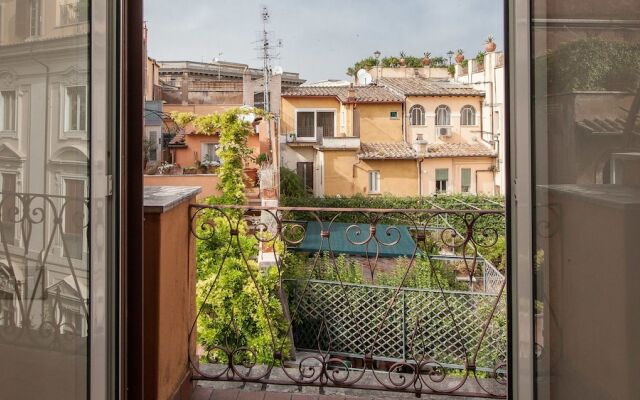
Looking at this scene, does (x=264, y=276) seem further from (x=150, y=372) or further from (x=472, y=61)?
(x=472, y=61)

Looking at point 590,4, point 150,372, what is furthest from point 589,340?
point 150,372

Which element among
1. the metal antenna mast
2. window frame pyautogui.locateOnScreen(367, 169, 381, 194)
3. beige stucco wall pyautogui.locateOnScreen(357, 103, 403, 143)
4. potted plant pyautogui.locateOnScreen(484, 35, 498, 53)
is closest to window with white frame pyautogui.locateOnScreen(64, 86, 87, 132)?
the metal antenna mast

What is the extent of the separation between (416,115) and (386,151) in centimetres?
195

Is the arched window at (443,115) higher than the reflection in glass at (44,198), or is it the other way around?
the arched window at (443,115)

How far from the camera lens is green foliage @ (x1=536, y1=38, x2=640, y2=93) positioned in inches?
33.8

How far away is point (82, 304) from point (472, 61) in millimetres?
21671

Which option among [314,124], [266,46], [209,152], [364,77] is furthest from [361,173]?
[209,152]

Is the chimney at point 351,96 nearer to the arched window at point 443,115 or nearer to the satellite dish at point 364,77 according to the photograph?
the satellite dish at point 364,77

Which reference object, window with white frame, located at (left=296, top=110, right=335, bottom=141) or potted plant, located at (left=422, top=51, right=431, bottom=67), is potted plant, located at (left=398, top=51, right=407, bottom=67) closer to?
potted plant, located at (left=422, top=51, right=431, bottom=67)

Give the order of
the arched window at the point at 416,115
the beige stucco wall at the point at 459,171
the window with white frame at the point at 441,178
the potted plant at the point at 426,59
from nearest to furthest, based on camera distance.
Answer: the beige stucco wall at the point at 459,171, the window with white frame at the point at 441,178, the arched window at the point at 416,115, the potted plant at the point at 426,59

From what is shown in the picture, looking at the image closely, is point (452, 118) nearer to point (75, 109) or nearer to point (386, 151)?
point (386, 151)

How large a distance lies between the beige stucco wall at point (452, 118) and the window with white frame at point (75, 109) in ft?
62.4

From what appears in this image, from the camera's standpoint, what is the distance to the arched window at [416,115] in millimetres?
19547

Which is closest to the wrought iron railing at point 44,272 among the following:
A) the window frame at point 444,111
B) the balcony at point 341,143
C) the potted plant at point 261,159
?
the potted plant at point 261,159
